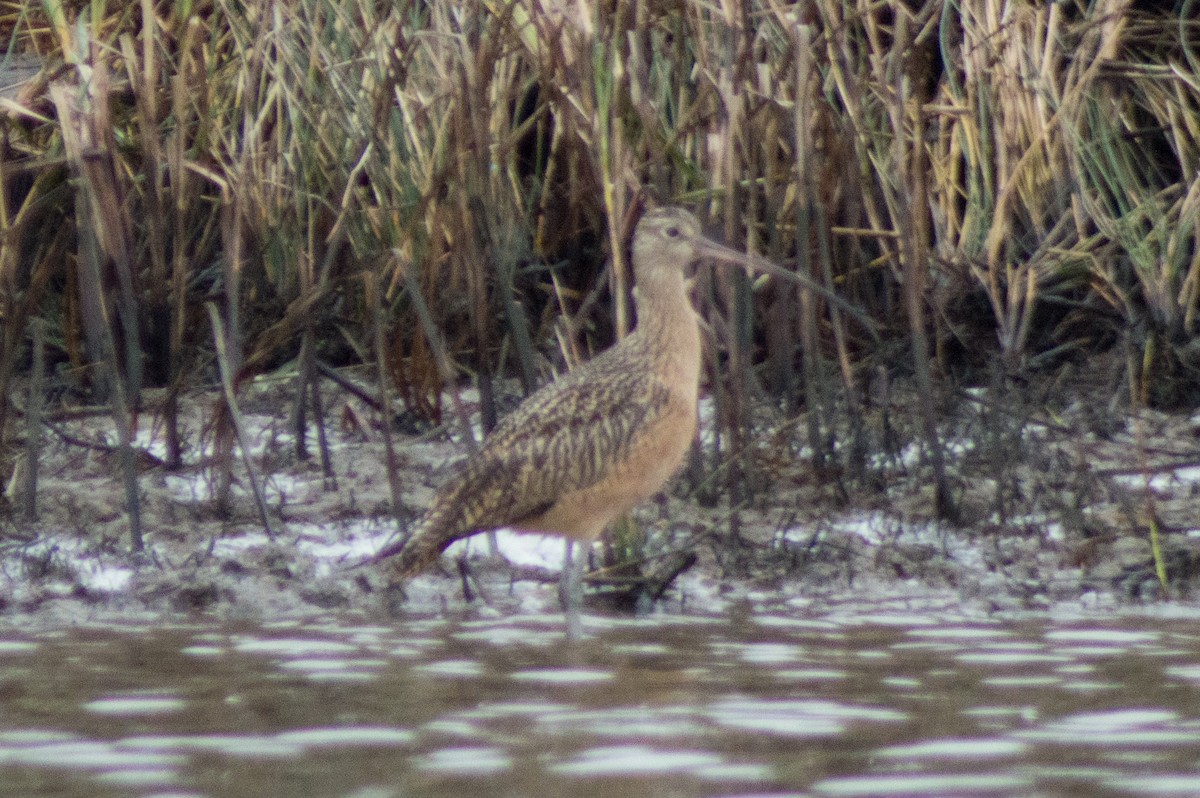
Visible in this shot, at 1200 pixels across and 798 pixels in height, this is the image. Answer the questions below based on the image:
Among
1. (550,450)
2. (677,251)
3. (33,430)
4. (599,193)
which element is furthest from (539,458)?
(33,430)

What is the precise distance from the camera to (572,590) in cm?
588

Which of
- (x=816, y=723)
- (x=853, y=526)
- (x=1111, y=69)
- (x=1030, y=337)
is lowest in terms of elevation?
(x=816, y=723)

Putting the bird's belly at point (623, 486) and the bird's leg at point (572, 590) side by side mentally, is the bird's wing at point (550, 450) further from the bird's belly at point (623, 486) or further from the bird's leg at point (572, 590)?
the bird's leg at point (572, 590)

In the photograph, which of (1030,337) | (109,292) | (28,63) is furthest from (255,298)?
(1030,337)

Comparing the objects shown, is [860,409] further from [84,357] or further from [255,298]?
[84,357]

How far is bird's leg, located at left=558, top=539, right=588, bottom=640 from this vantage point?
18.4 feet

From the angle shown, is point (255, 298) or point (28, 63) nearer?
point (255, 298)

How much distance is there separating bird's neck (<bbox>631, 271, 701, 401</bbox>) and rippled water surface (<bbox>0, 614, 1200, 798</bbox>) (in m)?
0.84

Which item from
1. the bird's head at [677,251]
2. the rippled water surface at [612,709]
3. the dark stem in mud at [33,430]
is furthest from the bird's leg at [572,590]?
the dark stem in mud at [33,430]

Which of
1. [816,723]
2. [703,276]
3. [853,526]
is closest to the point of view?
[816,723]

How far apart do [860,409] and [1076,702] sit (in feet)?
8.38

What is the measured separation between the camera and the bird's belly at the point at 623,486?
6.00 m

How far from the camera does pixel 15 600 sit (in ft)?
19.5

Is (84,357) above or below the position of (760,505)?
above
